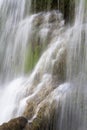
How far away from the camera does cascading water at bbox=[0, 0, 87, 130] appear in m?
12.6

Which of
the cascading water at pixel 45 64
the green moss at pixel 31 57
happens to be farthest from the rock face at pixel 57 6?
the green moss at pixel 31 57

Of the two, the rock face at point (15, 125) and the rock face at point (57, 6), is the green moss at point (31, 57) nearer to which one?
the rock face at point (57, 6)

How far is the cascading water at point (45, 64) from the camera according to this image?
12594 millimetres

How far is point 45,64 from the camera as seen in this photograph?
15.0 metres

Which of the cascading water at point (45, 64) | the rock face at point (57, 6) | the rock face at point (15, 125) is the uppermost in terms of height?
the rock face at point (57, 6)

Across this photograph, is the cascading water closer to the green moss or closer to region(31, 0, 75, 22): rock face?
the green moss

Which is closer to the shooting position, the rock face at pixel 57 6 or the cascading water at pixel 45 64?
the cascading water at pixel 45 64

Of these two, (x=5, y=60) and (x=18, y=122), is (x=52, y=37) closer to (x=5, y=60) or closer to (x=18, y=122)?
(x=5, y=60)

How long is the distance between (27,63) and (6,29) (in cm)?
324

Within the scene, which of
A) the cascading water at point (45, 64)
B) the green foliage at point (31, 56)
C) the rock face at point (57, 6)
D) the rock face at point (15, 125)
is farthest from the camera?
the rock face at point (57, 6)

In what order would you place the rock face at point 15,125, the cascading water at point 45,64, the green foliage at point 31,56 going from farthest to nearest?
the green foliage at point 31,56 < the cascading water at point 45,64 < the rock face at point 15,125

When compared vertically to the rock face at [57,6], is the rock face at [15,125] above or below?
below

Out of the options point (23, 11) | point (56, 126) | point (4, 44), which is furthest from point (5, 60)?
point (56, 126)

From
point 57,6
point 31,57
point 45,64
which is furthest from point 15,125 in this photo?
point 57,6
